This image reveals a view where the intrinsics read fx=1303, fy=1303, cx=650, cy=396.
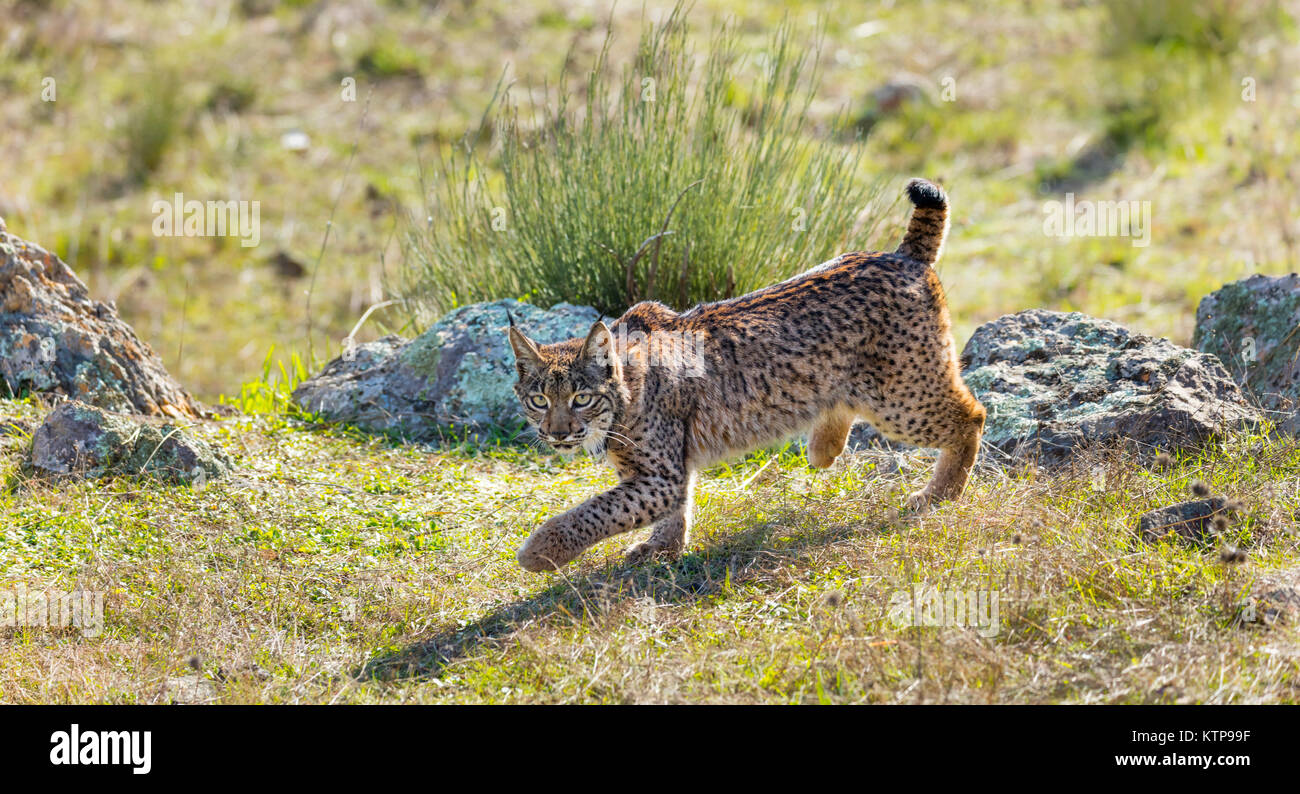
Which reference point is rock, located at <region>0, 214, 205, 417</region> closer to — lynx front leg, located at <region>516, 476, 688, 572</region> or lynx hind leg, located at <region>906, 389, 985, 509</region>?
lynx front leg, located at <region>516, 476, 688, 572</region>

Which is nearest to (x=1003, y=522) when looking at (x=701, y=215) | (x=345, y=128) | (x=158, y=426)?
(x=701, y=215)

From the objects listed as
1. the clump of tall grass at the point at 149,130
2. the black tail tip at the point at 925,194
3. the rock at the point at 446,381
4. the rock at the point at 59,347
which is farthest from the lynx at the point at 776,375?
the clump of tall grass at the point at 149,130

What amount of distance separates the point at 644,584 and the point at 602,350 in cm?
91

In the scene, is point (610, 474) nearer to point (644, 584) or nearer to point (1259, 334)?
point (644, 584)

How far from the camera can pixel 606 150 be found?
750cm

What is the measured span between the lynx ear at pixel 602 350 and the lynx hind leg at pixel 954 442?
4.73 feet

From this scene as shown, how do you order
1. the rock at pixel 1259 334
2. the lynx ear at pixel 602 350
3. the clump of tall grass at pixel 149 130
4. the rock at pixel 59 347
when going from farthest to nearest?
the clump of tall grass at pixel 149 130
the rock at pixel 59 347
the rock at pixel 1259 334
the lynx ear at pixel 602 350

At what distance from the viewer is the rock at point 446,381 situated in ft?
22.8

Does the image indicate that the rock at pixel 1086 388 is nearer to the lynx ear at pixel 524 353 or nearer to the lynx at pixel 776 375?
the lynx at pixel 776 375

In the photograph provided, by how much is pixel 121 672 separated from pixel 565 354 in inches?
76.9

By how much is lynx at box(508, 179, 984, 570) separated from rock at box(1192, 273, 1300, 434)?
1.61 m

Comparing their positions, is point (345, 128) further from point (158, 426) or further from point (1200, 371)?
point (1200, 371)

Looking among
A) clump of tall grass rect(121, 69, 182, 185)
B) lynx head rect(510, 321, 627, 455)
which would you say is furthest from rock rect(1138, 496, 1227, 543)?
clump of tall grass rect(121, 69, 182, 185)

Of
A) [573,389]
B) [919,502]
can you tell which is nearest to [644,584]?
[573,389]
